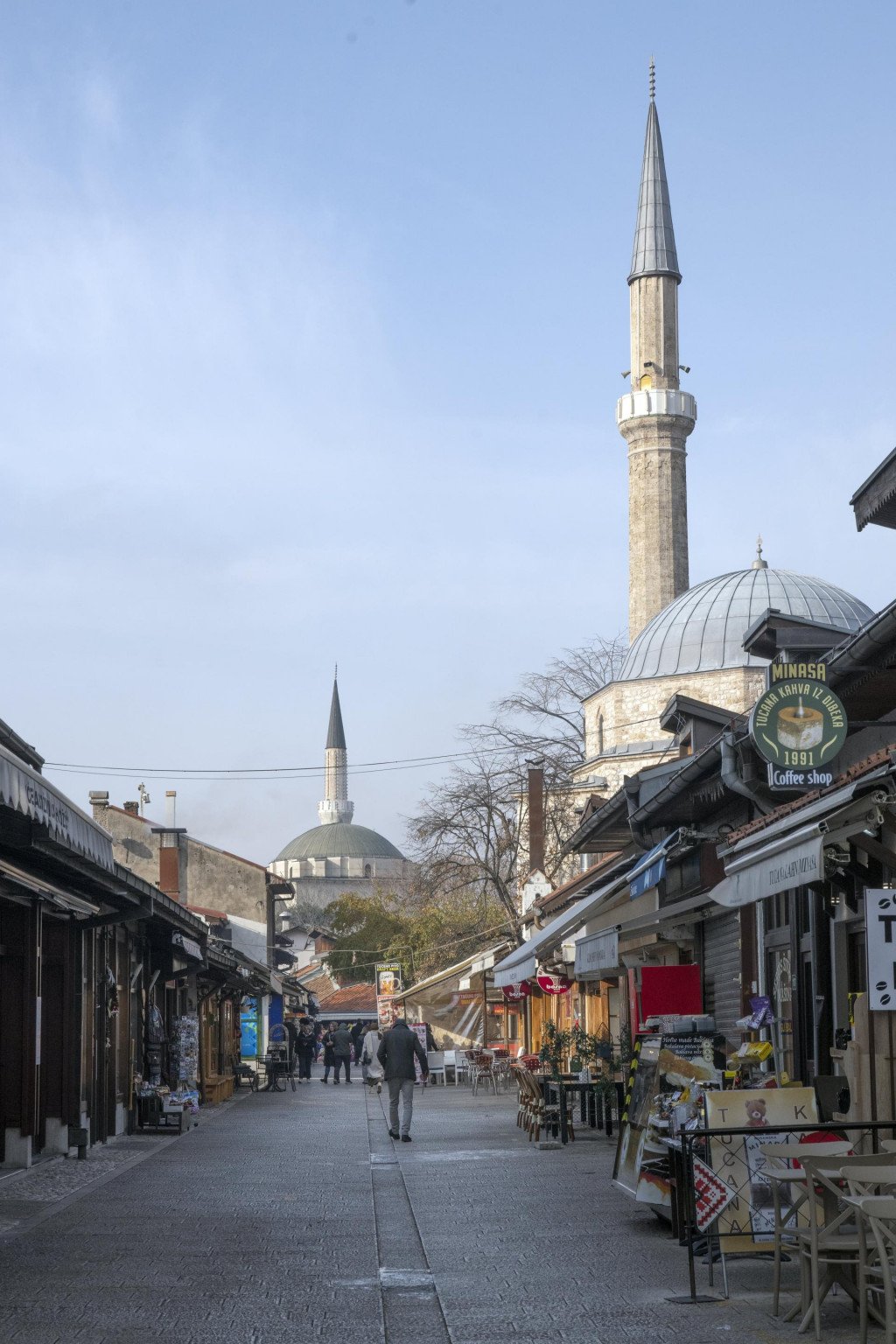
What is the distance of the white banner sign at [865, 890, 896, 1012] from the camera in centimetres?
769

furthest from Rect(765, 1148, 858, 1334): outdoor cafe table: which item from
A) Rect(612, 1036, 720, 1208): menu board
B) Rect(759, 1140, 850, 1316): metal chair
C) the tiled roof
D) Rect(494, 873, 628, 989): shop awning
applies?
the tiled roof

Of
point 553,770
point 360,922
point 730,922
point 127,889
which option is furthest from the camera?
point 360,922

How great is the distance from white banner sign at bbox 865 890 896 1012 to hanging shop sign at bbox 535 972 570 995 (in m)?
21.2

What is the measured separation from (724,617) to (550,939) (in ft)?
103

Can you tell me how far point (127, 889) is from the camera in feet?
52.4

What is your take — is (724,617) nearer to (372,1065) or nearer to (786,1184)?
(372,1065)

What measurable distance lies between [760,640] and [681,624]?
36.0 meters

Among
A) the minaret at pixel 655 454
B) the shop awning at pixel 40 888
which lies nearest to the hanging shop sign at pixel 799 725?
the shop awning at pixel 40 888

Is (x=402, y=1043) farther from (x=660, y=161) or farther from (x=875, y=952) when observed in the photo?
(x=660, y=161)

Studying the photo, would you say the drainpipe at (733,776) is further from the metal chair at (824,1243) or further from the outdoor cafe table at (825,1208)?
the metal chair at (824,1243)

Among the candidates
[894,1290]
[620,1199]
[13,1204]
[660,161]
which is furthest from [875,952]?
[660,161]

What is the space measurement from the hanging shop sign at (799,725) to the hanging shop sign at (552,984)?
53.5 ft

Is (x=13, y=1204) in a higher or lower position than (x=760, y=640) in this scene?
lower

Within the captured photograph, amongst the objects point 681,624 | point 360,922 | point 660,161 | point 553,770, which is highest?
point 660,161
